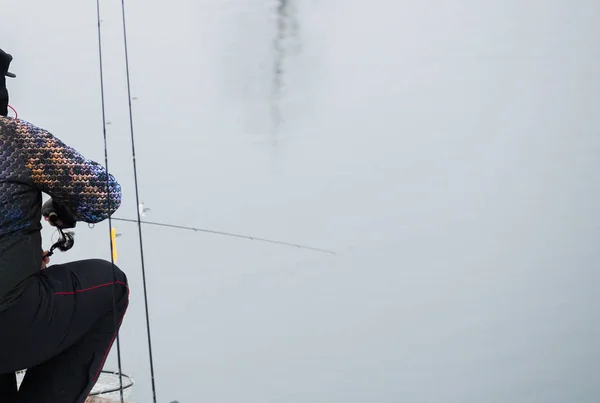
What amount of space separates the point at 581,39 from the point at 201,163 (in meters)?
1.53

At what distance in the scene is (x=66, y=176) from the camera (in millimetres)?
1260

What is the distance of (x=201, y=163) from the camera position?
2.82 meters

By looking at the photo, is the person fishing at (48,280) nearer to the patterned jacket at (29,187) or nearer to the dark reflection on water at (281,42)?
the patterned jacket at (29,187)

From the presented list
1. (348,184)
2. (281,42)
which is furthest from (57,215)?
(281,42)

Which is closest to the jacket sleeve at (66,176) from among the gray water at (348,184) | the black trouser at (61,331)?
the black trouser at (61,331)

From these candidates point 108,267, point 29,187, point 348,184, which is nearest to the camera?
point 29,187

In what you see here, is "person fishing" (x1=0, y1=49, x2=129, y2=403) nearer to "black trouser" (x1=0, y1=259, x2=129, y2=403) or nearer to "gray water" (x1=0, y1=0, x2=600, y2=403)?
"black trouser" (x1=0, y1=259, x2=129, y2=403)

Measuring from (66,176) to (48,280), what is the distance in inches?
7.3

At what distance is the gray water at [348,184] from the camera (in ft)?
8.59

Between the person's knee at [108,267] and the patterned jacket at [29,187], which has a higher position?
the patterned jacket at [29,187]

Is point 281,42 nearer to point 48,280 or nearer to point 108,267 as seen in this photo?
point 108,267

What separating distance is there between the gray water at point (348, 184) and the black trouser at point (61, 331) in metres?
1.27

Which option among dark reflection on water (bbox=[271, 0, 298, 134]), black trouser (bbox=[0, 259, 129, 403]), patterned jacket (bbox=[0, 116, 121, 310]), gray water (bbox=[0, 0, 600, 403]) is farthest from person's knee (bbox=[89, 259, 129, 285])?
dark reflection on water (bbox=[271, 0, 298, 134])

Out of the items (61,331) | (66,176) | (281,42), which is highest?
(281,42)
